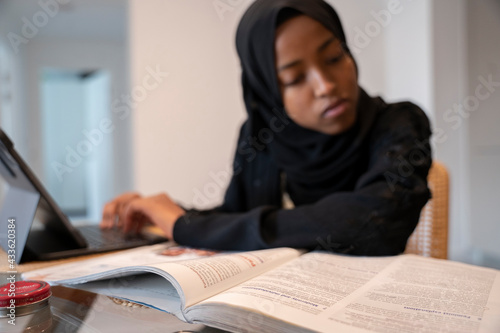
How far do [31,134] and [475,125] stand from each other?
4.30 m

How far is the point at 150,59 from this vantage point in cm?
251

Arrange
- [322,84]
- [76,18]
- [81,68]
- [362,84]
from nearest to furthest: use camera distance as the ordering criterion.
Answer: [322,84] → [362,84] → [76,18] → [81,68]

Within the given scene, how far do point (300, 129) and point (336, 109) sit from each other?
146 millimetres

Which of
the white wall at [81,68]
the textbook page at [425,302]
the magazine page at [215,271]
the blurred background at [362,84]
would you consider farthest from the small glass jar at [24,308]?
the white wall at [81,68]

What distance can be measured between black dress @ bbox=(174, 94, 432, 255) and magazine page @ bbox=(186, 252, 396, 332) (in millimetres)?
81

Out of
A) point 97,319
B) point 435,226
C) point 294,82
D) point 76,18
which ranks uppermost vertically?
point 76,18

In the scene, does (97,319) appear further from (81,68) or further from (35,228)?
(81,68)

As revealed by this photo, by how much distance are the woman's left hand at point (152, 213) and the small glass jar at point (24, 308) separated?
0.30 meters

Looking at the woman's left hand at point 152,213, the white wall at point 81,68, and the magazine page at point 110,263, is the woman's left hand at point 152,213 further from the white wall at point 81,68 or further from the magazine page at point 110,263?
the white wall at point 81,68

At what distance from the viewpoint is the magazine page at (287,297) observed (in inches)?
12.2

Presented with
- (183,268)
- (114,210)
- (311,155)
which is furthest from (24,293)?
(311,155)

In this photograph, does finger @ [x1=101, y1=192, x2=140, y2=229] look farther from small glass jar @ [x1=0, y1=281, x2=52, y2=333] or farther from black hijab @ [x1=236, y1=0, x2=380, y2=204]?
small glass jar @ [x1=0, y1=281, x2=52, y2=333]

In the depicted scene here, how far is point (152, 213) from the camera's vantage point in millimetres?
750

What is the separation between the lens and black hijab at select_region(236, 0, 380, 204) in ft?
2.46
